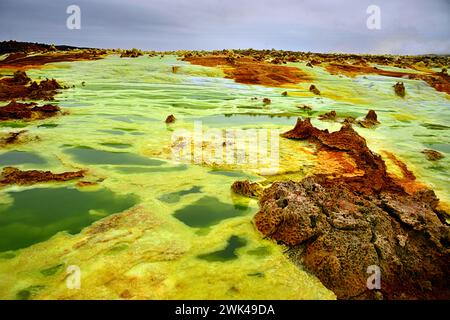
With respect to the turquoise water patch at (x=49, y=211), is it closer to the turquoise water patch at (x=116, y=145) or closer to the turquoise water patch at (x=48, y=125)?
the turquoise water patch at (x=116, y=145)

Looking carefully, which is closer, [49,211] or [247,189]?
[49,211]

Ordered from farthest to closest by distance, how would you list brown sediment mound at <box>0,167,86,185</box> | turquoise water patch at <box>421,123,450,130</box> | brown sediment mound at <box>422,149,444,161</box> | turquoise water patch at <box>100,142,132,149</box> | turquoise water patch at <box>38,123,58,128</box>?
turquoise water patch at <box>421,123,450,130</box> → turquoise water patch at <box>38,123,58,128</box> → brown sediment mound at <box>422,149,444,161</box> → turquoise water patch at <box>100,142,132,149</box> → brown sediment mound at <box>0,167,86,185</box>

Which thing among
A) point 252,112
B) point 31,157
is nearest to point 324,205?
point 31,157

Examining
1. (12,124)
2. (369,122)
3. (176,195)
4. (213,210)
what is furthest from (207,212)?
(369,122)

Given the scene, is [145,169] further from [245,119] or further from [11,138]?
[245,119]

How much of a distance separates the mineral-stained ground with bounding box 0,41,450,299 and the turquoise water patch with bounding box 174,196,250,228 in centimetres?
1

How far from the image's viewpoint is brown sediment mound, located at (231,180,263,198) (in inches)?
191

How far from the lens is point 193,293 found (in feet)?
9.59

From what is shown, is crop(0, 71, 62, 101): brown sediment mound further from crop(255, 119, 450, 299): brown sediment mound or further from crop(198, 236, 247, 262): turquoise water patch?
crop(255, 119, 450, 299): brown sediment mound

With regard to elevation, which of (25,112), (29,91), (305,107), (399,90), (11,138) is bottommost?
(11,138)

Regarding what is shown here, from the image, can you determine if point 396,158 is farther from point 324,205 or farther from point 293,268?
point 293,268

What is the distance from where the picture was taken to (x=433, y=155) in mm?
7535

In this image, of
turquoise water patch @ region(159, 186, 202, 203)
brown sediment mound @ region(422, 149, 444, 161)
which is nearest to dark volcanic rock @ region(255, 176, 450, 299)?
turquoise water patch @ region(159, 186, 202, 203)

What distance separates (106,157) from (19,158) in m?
1.27
